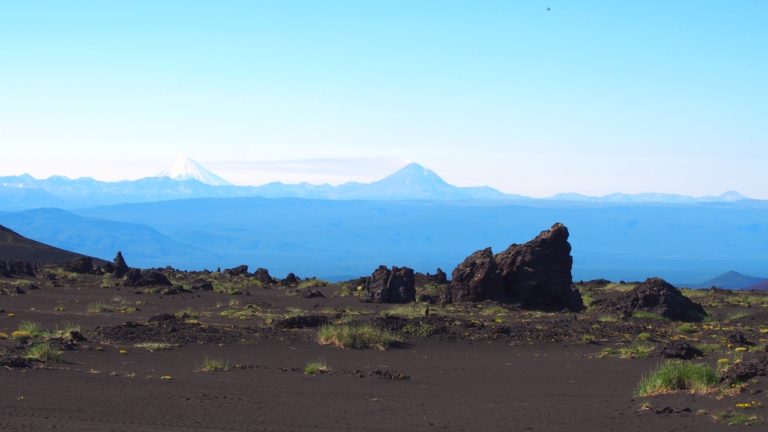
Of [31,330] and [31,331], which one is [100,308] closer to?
[31,330]

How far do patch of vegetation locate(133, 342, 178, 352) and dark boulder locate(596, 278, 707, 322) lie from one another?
1632 cm

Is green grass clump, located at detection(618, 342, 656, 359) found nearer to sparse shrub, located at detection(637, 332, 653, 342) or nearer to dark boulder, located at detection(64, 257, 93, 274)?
sparse shrub, located at detection(637, 332, 653, 342)

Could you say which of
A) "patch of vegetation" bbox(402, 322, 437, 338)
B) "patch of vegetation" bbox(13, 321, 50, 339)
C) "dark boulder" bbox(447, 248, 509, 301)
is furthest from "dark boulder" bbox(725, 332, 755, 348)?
"patch of vegetation" bbox(13, 321, 50, 339)

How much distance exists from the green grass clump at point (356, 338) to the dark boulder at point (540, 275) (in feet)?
38.0

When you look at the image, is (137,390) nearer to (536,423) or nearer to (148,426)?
(148,426)

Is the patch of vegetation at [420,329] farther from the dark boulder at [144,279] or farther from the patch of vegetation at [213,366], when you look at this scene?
the dark boulder at [144,279]

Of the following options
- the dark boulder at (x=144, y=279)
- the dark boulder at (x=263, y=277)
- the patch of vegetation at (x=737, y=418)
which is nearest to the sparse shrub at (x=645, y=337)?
the patch of vegetation at (x=737, y=418)

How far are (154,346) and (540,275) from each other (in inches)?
666

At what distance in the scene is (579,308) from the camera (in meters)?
36.5

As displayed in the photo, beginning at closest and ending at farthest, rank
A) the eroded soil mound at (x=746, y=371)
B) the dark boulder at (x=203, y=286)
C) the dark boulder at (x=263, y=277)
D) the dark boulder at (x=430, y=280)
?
the eroded soil mound at (x=746, y=371), the dark boulder at (x=203, y=286), the dark boulder at (x=430, y=280), the dark boulder at (x=263, y=277)

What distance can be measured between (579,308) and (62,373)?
72.9 ft

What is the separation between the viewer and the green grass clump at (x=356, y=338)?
952 inches

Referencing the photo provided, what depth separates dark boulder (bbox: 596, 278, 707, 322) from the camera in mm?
32781

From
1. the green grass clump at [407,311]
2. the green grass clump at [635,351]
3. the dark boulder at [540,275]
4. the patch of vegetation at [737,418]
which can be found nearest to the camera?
the patch of vegetation at [737,418]
